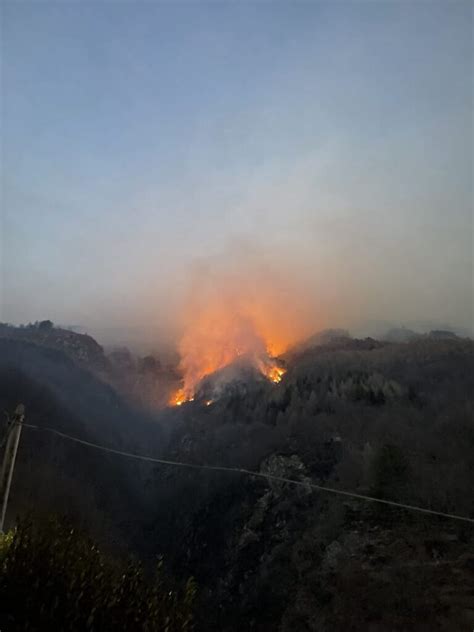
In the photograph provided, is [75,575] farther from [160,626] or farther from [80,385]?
[80,385]

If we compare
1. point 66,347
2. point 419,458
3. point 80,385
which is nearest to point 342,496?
point 419,458

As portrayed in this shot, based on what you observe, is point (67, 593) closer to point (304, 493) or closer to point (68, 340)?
point (304, 493)

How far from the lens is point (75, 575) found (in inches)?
376

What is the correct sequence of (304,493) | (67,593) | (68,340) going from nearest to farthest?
(67,593)
(304,493)
(68,340)

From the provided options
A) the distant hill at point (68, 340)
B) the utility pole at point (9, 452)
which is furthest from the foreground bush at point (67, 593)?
the distant hill at point (68, 340)

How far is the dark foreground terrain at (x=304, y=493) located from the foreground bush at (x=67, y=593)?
1105 centimetres

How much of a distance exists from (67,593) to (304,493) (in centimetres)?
2304

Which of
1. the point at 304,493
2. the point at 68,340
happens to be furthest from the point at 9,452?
the point at 68,340

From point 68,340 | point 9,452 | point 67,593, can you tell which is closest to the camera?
point 67,593

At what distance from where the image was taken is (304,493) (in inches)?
1161

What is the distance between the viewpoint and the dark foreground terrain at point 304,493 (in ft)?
61.6

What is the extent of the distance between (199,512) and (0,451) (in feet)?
60.2

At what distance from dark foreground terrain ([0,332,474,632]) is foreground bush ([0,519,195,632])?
36.3 ft

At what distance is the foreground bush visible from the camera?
28.7 feet
